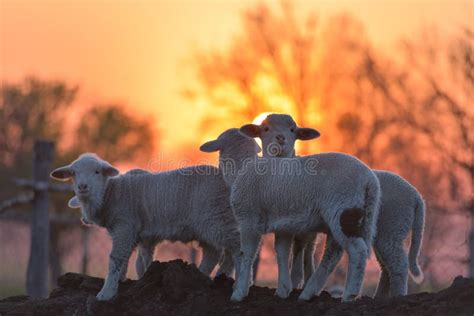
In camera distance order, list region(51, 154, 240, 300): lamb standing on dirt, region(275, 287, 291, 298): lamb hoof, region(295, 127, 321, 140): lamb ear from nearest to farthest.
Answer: region(275, 287, 291, 298): lamb hoof
region(51, 154, 240, 300): lamb standing on dirt
region(295, 127, 321, 140): lamb ear

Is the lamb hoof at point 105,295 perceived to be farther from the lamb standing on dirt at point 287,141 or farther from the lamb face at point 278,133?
Answer: the lamb face at point 278,133

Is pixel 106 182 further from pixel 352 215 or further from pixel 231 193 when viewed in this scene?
pixel 352 215

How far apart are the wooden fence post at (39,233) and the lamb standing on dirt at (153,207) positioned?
3.43 metres

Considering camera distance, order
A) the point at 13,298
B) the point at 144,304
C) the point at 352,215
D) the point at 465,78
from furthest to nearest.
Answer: the point at 465,78 → the point at 13,298 → the point at 144,304 → the point at 352,215

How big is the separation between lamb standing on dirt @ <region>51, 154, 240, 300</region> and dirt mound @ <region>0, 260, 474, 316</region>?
447 mm

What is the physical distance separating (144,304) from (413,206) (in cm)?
271

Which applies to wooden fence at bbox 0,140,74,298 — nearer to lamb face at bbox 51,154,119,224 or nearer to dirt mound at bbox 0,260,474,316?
dirt mound at bbox 0,260,474,316

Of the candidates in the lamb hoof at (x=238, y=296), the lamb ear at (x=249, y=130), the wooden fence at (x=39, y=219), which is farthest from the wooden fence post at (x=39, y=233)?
the lamb hoof at (x=238, y=296)

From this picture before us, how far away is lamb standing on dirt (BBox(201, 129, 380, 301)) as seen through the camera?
7.87 metres

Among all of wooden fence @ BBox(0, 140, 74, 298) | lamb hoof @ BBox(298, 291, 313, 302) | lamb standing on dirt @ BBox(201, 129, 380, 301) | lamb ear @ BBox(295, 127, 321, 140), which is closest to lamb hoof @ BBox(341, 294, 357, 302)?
lamb standing on dirt @ BBox(201, 129, 380, 301)

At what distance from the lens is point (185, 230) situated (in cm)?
930

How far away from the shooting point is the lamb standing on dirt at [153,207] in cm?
917

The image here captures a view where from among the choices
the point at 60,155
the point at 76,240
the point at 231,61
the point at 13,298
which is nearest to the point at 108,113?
the point at 60,155

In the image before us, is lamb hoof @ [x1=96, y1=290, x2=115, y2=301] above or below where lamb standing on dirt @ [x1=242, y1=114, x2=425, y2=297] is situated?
below
